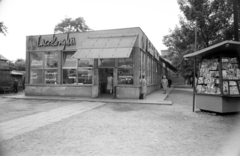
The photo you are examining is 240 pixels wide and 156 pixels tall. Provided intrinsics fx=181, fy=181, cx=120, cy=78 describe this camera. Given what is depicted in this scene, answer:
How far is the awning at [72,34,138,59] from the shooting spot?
12.2 meters

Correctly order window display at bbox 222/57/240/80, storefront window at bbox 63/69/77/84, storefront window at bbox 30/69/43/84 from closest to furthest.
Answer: window display at bbox 222/57/240/80 → storefront window at bbox 63/69/77/84 → storefront window at bbox 30/69/43/84

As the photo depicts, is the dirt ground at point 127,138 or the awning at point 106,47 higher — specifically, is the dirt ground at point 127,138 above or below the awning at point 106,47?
below

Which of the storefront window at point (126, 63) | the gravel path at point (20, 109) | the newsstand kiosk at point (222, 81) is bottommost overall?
the gravel path at point (20, 109)

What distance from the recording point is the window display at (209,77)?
827 centimetres

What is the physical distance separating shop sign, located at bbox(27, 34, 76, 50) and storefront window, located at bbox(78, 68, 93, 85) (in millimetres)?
2401

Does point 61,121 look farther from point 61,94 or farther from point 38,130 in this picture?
point 61,94

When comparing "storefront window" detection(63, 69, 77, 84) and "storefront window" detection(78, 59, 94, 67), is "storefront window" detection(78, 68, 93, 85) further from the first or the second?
"storefront window" detection(63, 69, 77, 84)

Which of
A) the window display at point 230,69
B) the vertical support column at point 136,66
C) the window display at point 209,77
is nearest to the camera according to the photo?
the window display at point 230,69

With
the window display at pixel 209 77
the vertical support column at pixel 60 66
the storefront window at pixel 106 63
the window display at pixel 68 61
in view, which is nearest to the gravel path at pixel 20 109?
the vertical support column at pixel 60 66

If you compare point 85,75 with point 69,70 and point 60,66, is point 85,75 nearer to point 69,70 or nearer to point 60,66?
point 69,70

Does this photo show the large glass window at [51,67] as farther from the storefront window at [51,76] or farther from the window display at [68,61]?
the window display at [68,61]

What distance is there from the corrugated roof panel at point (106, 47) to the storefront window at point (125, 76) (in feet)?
5.84

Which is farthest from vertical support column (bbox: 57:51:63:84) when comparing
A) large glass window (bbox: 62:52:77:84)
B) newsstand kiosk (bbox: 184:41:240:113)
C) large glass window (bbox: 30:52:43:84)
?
newsstand kiosk (bbox: 184:41:240:113)

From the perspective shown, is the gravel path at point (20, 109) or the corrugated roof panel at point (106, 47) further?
the corrugated roof panel at point (106, 47)
